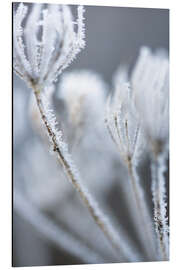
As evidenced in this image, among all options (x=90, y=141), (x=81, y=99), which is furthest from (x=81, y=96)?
(x=90, y=141)

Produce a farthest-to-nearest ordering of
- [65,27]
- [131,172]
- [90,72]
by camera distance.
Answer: [90,72] → [131,172] → [65,27]

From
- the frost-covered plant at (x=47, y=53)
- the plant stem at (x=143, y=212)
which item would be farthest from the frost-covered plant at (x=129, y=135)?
the frost-covered plant at (x=47, y=53)

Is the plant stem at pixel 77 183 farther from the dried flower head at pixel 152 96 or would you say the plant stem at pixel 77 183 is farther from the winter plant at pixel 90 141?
the dried flower head at pixel 152 96

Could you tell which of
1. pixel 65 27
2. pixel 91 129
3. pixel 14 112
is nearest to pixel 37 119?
pixel 14 112

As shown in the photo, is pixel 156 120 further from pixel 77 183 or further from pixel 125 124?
pixel 77 183

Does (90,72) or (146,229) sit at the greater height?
(90,72)
